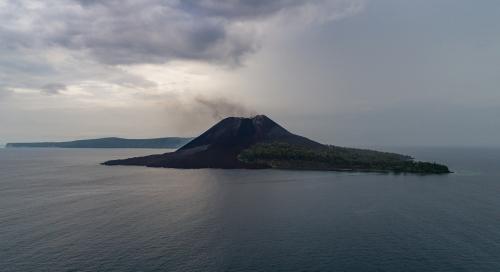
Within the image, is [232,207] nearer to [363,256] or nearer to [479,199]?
[363,256]

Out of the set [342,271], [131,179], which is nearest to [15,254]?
[342,271]

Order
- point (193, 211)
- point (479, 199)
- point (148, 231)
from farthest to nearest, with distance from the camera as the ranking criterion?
1. point (479, 199)
2. point (193, 211)
3. point (148, 231)

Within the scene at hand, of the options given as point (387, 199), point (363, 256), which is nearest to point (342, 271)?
point (363, 256)

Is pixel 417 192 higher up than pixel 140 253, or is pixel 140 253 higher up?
pixel 417 192

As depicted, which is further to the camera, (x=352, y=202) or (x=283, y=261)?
Answer: (x=352, y=202)

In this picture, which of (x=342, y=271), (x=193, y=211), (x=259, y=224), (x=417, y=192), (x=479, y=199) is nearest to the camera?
(x=342, y=271)

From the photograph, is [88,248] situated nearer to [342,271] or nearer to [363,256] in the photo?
[342,271]
